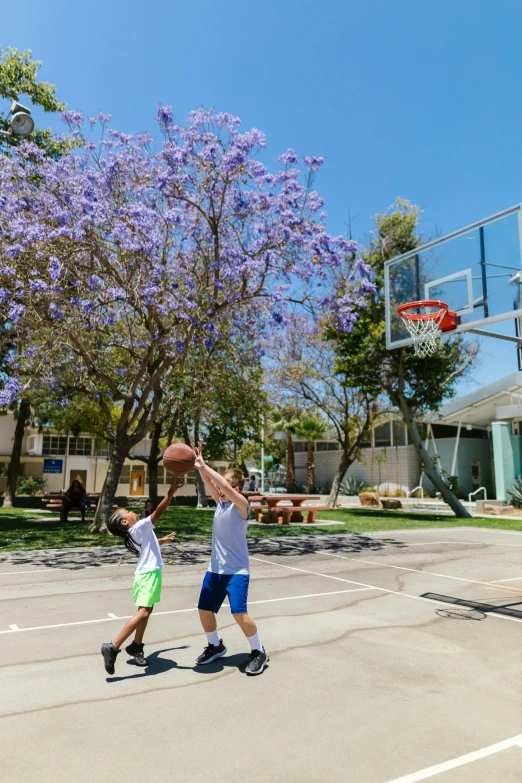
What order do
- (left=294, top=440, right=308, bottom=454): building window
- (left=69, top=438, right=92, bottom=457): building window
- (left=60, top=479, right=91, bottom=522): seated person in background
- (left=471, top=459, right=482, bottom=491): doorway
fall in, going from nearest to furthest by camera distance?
(left=60, top=479, right=91, bottom=522): seated person in background → (left=471, top=459, right=482, bottom=491): doorway → (left=69, top=438, right=92, bottom=457): building window → (left=294, top=440, right=308, bottom=454): building window

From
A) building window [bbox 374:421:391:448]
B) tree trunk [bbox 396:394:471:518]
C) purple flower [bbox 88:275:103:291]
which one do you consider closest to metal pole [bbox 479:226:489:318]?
purple flower [bbox 88:275:103:291]

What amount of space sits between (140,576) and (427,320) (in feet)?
26.0

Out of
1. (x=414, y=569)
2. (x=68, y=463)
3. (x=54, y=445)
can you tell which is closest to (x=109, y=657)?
(x=414, y=569)

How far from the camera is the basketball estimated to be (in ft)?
17.7

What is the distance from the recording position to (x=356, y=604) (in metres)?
8.34

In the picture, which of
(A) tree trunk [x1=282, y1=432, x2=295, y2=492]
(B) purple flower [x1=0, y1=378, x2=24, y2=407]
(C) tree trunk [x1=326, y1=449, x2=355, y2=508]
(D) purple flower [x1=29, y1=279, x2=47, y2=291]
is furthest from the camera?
(A) tree trunk [x1=282, y1=432, x2=295, y2=492]

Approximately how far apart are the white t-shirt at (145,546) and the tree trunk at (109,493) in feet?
38.7

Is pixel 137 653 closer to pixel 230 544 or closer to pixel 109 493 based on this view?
pixel 230 544

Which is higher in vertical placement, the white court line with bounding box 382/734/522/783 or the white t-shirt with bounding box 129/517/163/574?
the white t-shirt with bounding box 129/517/163/574

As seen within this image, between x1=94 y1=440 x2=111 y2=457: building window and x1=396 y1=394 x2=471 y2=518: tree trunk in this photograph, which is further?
x1=94 y1=440 x2=111 y2=457: building window

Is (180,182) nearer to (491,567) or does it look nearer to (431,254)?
(431,254)

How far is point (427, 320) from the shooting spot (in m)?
11.5

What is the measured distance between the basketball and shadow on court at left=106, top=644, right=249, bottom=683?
1.73 metres

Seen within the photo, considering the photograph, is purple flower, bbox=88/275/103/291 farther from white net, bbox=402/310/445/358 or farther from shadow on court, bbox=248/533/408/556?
white net, bbox=402/310/445/358
